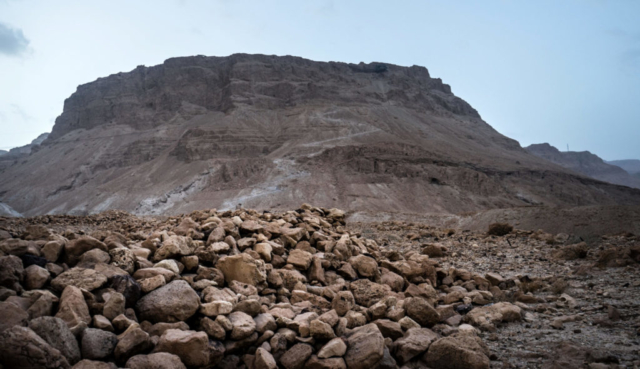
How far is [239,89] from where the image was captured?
84938mm

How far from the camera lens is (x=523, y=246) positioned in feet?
34.5

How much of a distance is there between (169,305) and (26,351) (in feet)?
4.01

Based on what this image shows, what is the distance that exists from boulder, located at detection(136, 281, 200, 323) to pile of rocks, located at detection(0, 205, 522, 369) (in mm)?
10

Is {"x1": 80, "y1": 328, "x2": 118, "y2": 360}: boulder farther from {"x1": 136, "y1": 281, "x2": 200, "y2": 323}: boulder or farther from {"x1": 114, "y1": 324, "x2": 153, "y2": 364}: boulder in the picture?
{"x1": 136, "y1": 281, "x2": 200, "y2": 323}: boulder

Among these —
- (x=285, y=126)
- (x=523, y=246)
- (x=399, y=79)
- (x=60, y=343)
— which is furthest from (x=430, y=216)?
(x=399, y=79)

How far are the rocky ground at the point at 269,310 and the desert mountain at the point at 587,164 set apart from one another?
14398cm

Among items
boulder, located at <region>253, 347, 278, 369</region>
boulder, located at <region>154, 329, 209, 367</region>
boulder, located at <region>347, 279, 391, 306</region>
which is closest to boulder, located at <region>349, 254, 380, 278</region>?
boulder, located at <region>347, 279, 391, 306</region>

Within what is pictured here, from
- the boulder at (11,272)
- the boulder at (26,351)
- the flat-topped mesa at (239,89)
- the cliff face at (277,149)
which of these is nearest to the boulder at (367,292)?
the boulder at (26,351)

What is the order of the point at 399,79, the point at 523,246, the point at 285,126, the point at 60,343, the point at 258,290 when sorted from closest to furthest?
the point at 60,343 < the point at 258,290 < the point at 523,246 < the point at 285,126 < the point at 399,79

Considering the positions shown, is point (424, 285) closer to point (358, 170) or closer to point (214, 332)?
point (214, 332)

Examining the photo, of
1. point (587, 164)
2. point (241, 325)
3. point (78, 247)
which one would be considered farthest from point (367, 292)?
point (587, 164)

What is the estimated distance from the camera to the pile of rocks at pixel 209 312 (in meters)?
3.03

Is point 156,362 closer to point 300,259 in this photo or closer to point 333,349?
point 333,349

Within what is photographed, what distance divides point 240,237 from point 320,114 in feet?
230
